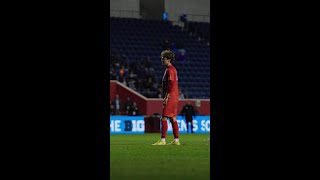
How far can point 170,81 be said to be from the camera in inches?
611

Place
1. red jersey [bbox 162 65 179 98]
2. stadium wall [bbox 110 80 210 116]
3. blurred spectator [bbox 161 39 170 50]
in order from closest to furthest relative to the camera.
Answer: red jersey [bbox 162 65 179 98], stadium wall [bbox 110 80 210 116], blurred spectator [bbox 161 39 170 50]

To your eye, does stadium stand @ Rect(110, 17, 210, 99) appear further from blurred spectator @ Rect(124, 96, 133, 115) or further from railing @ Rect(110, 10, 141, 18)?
blurred spectator @ Rect(124, 96, 133, 115)

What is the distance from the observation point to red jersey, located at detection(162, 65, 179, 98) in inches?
605

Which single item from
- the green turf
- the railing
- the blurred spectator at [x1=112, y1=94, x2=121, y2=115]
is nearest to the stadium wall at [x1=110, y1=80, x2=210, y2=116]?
the blurred spectator at [x1=112, y1=94, x2=121, y2=115]

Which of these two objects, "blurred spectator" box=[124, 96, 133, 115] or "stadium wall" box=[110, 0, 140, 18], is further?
"stadium wall" box=[110, 0, 140, 18]

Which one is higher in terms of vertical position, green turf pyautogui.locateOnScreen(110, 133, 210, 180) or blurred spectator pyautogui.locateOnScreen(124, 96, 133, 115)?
blurred spectator pyautogui.locateOnScreen(124, 96, 133, 115)

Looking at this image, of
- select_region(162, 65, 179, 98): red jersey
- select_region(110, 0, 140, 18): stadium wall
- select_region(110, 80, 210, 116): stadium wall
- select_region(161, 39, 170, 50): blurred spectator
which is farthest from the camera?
select_region(110, 0, 140, 18): stadium wall

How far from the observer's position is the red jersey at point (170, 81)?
605 inches

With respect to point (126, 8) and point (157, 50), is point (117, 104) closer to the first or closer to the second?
point (157, 50)

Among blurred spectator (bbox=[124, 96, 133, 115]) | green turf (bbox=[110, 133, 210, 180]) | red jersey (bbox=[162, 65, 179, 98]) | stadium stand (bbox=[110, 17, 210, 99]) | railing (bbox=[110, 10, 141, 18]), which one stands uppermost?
railing (bbox=[110, 10, 141, 18])
